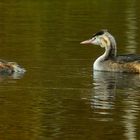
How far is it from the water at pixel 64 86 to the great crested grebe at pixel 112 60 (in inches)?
13.3

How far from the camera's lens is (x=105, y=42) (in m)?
23.0

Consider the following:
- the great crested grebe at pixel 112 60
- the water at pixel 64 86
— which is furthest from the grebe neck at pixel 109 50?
the water at pixel 64 86

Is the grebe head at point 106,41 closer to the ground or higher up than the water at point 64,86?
higher up

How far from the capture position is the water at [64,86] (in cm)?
1441

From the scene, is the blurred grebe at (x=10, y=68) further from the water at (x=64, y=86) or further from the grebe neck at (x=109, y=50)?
the grebe neck at (x=109, y=50)

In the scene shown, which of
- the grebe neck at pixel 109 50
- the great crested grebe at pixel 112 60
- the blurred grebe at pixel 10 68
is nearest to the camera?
the blurred grebe at pixel 10 68

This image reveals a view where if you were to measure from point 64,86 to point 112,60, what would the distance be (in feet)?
13.1

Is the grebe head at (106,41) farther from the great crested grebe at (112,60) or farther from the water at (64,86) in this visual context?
the water at (64,86)

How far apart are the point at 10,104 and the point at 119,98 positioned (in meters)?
2.01

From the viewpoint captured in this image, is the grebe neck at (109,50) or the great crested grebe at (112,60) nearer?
the great crested grebe at (112,60)

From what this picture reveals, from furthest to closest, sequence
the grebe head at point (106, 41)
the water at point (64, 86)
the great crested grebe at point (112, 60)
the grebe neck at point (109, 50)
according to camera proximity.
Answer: the grebe head at point (106, 41), the grebe neck at point (109, 50), the great crested grebe at point (112, 60), the water at point (64, 86)

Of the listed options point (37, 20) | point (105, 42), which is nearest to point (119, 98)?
point (105, 42)

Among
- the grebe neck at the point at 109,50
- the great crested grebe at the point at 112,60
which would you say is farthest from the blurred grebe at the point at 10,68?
the grebe neck at the point at 109,50

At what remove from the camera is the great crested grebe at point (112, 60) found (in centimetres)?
2150
